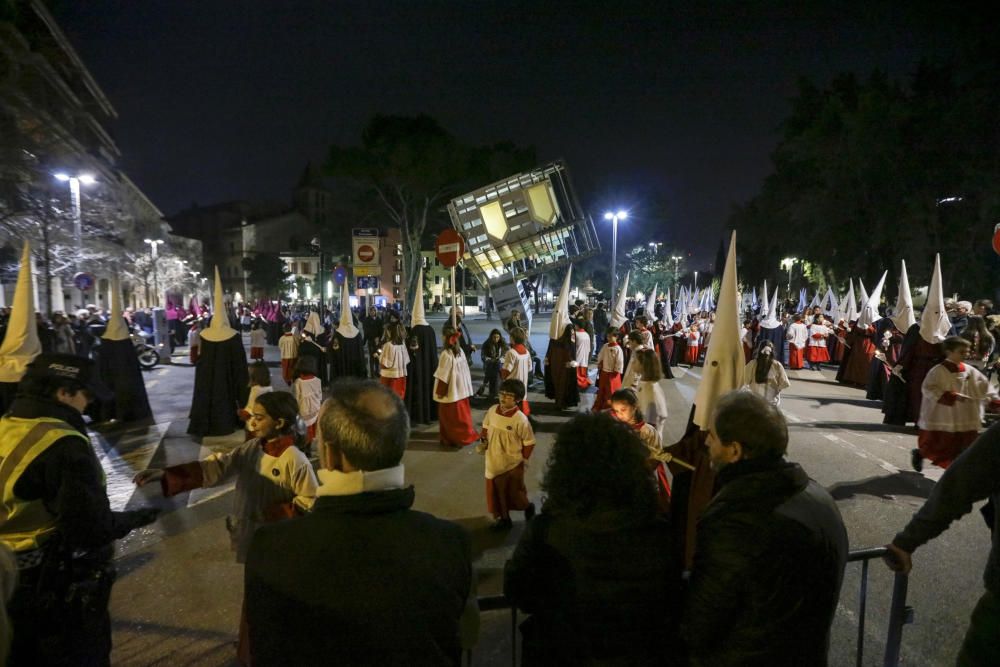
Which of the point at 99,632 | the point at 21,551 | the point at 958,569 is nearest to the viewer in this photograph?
the point at 21,551

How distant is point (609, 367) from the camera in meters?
9.83

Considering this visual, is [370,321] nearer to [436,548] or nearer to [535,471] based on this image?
[535,471]

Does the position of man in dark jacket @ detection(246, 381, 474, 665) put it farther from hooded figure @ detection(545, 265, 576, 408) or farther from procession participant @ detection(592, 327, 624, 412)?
hooded figure @ detection(545, 265, 576, 408)

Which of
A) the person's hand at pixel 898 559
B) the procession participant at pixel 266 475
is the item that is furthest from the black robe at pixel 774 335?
the procession participant at pixel 266 475

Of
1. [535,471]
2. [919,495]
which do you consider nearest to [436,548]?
[535,471]

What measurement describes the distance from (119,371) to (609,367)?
852 cm

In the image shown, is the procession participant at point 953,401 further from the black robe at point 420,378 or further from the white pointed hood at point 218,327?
the white pointed hood at point 218,327

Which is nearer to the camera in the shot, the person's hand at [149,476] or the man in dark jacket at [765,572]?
the man in dark jacket at [765,572]

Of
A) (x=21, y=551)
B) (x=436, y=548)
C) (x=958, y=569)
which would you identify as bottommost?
(x=958, y=569)

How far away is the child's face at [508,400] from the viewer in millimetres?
5324

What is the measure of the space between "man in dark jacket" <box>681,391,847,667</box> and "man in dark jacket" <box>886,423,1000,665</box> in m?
0.60

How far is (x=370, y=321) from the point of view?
55.4ft

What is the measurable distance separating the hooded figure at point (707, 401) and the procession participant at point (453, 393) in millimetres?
4871

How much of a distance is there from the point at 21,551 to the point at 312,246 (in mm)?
24793
